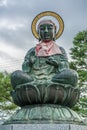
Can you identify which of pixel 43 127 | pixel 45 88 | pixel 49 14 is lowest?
pixel 43 127

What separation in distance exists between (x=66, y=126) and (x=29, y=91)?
1093 mm

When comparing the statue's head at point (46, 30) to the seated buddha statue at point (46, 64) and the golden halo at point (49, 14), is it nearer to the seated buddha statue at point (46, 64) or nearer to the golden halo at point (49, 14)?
the seated buddha statue at point (46, 64)

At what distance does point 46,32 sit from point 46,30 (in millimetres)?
48

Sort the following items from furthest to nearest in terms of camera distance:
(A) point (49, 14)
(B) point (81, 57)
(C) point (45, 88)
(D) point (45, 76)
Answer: (B) point (81, 57)
(A) point (49, 14)
(D) point (45, 76)
(C) point (45, 88)

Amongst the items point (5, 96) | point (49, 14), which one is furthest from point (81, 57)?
point (49, 14)

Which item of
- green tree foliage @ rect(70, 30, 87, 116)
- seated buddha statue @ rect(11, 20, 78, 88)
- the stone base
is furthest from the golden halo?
A: green tree foliage @ rect(70, 30, 87, 116)

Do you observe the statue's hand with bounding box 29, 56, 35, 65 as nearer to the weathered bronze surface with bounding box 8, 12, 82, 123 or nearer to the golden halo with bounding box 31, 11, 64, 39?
the weathered bronze surface with bounding box 8, 12, 82, 123

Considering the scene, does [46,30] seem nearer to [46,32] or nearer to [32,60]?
[46,32]

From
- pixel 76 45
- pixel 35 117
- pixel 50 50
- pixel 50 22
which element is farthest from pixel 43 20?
pixel 76 45

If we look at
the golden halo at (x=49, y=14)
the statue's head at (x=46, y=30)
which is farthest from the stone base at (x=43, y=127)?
the golden halo at (x=49, y=14)

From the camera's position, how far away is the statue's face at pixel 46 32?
26.3 ft

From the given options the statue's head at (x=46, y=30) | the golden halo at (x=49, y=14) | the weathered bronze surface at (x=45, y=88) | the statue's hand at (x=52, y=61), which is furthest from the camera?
the golden halo at (x=49, y=14)

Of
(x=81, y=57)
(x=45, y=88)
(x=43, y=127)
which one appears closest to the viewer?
(x=43, y=127)

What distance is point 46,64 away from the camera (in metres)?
7.71
